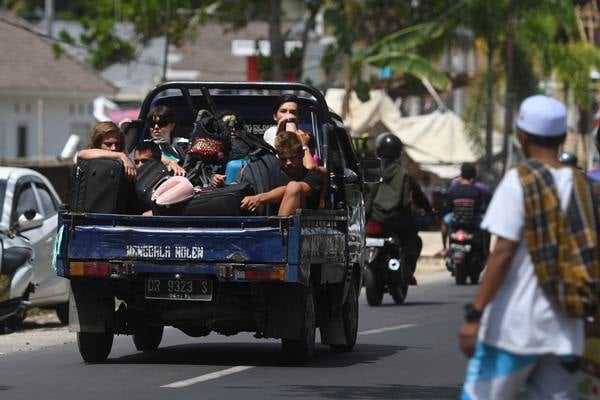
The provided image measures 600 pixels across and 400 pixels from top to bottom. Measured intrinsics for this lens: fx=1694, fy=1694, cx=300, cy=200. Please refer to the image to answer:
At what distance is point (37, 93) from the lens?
51.1 metres

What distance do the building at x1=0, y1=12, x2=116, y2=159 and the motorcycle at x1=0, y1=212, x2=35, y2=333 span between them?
33160mm

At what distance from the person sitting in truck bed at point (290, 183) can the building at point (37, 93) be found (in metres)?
37.7

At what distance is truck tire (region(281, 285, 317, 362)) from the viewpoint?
12797mm

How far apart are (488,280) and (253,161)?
6.55 meters

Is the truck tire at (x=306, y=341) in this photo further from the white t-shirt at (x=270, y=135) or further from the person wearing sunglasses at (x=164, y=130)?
the person wearing sunglasses at (x=164, y=130)

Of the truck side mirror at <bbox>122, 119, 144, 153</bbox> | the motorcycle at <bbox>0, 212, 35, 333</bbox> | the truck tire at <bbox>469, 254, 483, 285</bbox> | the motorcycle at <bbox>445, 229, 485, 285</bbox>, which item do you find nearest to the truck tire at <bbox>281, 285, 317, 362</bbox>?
the truck side mirror at <bbox>122, 119, 144, 153</bbox>

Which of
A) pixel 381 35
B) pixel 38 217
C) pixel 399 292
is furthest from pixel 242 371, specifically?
pixel 381 35

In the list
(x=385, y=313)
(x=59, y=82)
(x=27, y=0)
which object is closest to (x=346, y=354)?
(x=385, y=313)

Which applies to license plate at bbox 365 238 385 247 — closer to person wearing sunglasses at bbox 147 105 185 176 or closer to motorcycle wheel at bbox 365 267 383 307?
motorcycle wheel at bbox 365 267 383 307

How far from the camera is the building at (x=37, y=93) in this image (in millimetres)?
50938

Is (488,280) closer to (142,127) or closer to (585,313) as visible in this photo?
(585,313)

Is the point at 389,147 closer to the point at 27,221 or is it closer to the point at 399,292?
the point at 399,292

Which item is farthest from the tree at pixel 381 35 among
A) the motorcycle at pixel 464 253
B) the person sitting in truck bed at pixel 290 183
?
the person sitting in truck bed at pixel 290 183

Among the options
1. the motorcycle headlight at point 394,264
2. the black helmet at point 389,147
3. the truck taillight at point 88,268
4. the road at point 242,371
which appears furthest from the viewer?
the motorcycle headlight at point 394,264
